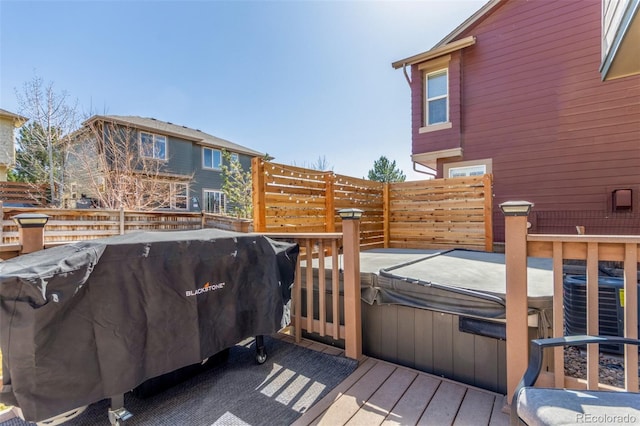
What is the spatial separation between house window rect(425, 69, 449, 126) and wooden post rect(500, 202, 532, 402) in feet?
17.9

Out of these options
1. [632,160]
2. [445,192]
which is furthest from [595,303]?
[632,160]

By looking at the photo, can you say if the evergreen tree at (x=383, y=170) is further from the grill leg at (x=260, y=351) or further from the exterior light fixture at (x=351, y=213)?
the grill leg at (x=260, y=351)

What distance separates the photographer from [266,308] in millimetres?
2354

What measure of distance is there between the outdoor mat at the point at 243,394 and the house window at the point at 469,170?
5.42m

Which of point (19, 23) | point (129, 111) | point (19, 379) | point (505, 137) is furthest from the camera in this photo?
point (129, 111)

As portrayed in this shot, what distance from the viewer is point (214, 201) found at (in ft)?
49.2

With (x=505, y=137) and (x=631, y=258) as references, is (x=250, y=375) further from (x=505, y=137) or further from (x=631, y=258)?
(x=505, y=137)

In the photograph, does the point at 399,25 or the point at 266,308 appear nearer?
the point at 266,308

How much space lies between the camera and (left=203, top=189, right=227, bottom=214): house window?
14.6 m

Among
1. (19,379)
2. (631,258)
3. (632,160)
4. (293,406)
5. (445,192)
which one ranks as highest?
(632,160)

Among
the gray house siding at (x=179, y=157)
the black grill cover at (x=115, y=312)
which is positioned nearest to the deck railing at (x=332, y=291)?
the black grill cover at (x=115, y=312)

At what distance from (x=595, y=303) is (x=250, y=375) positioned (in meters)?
2.40

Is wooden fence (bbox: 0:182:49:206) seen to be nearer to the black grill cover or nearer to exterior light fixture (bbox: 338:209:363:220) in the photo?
the black grill cover

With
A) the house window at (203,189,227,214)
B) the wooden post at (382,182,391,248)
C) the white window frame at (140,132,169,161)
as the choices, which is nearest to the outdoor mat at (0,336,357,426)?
the wooden post at (382,182,391,248)
